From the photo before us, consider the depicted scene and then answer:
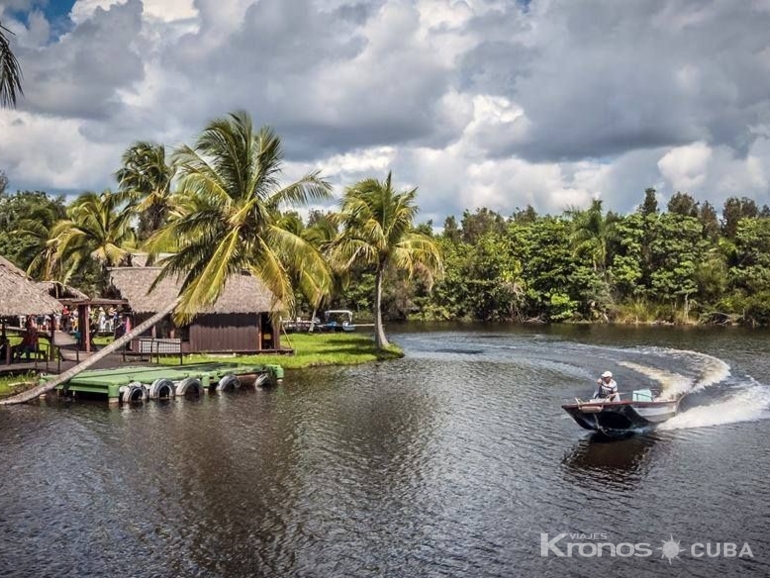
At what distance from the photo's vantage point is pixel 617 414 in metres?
22.2

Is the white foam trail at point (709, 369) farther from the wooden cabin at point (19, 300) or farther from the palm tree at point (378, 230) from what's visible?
the wooden cabin at point (19, 300)

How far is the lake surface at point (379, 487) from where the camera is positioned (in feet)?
45.1

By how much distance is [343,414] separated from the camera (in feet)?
84.8

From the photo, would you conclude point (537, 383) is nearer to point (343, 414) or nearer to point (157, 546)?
point (343, 414)

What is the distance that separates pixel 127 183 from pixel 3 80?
3934 cm

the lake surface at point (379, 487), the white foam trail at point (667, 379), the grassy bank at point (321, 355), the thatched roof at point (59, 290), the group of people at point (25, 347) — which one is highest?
the thatched roof at point (59, 290)

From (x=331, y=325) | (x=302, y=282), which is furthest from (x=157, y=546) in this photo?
(x=331, y=325)

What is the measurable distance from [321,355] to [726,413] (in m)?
21.3

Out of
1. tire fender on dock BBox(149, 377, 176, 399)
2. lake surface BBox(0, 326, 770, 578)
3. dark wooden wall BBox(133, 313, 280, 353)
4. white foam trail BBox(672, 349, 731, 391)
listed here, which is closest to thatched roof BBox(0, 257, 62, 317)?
lake surface BBox(0, 326, 770, 578)

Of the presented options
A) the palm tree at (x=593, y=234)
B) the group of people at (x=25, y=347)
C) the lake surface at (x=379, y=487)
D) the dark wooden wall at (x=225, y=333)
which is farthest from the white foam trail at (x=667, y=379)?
the palm tree at (x=593, y=234)

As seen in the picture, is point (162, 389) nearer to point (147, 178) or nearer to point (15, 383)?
point (15, 383)

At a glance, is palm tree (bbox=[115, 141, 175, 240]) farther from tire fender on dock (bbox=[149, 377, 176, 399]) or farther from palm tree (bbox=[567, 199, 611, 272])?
palm tree (bbox=[567, 199, 611, 272])

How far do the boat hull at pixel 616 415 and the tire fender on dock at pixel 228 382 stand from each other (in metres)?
14.9

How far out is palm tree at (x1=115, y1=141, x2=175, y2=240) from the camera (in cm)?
4972
